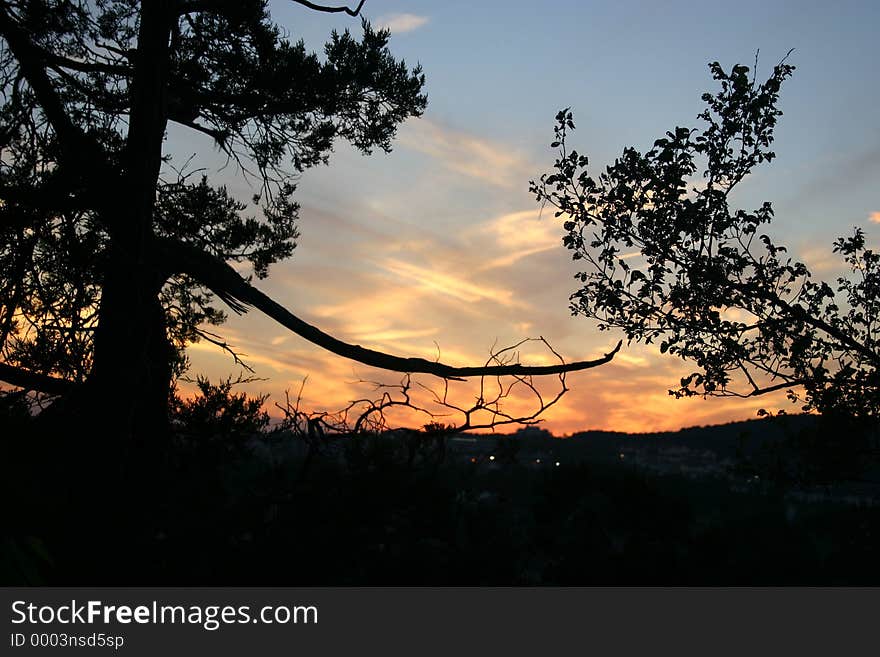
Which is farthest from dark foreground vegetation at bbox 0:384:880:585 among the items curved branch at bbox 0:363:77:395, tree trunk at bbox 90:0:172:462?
tree trunk at bbox 90:0:172:462

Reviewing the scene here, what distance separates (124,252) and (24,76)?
3.01 m

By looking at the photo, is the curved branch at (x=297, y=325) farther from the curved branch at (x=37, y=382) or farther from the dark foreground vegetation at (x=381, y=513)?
the curved branch at (x=37, y=382)

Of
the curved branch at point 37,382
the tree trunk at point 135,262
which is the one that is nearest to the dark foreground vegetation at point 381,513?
the curved branch at point 37,382

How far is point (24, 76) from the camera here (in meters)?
8.06

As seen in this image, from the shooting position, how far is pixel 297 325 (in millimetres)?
6723

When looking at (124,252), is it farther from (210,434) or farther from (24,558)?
(24,558)

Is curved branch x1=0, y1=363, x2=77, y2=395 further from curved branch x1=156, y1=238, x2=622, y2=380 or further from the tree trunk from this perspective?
curved branch x1=156, y1=238, x2=622, y2=380

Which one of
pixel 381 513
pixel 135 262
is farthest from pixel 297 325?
pixel 381 513

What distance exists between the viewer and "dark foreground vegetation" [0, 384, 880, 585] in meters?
6.27

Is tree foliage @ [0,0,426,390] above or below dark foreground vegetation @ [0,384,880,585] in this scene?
above

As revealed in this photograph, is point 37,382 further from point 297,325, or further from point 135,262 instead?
point 297,325

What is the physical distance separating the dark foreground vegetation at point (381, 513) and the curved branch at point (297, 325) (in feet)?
2.10

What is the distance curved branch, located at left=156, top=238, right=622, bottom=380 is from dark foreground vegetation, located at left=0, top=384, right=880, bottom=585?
2.10ft

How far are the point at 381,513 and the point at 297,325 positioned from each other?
2476mm
